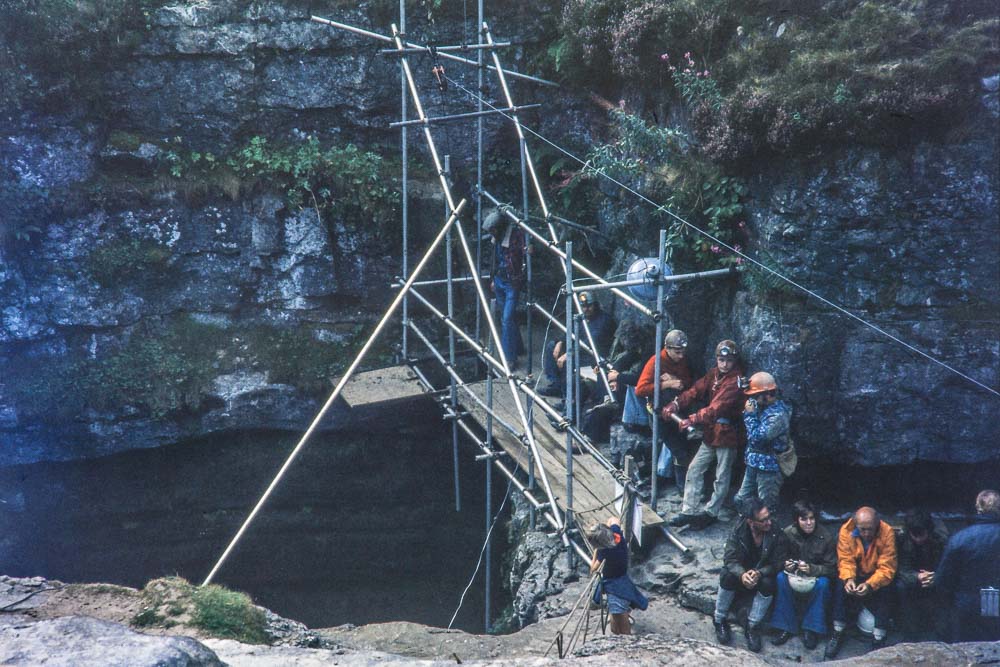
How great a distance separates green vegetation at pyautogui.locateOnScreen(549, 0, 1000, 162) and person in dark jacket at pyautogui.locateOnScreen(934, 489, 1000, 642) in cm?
346

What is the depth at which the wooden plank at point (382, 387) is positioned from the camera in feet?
34.2

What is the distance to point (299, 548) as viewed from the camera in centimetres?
1210

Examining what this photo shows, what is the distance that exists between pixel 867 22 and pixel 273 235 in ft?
26.3

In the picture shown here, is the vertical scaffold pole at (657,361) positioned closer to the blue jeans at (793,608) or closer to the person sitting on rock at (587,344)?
the person sitting on rock at (587,344)

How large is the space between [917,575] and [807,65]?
4811 mm

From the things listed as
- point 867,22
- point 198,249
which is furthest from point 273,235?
point 867,22

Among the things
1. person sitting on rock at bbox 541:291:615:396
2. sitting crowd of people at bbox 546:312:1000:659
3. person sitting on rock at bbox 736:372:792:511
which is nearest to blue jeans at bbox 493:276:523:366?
person sitting on rock at bbox 541:291:615:396

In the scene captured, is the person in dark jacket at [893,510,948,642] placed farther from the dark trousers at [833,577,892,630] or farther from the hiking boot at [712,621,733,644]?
the hiking boot at [712,621,733,644]

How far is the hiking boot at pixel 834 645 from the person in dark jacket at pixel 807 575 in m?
0.08

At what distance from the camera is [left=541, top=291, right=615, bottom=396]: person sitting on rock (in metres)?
9.37

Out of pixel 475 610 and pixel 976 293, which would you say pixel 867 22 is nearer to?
pixel 976 293

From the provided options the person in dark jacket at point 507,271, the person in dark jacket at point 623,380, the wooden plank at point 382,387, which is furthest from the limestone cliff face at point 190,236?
the person in dark jacket at point 623,380

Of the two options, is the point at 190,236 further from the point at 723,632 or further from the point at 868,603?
the point at 868,603

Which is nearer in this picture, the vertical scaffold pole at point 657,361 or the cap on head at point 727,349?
the vertical scaffold pole at point 657,361
